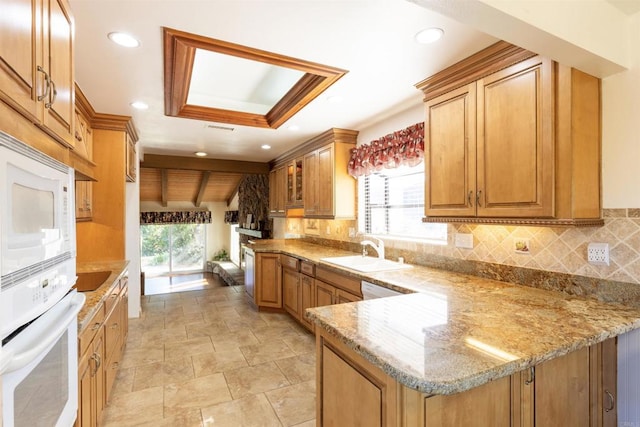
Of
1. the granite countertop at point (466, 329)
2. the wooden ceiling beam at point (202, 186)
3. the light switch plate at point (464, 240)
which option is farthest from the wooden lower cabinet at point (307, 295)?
the wooden ceiling beam at point (202, 186)

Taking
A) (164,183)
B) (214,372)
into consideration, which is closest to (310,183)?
(214,372)

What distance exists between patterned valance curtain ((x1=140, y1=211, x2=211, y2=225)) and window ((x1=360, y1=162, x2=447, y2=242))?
785 centimetres

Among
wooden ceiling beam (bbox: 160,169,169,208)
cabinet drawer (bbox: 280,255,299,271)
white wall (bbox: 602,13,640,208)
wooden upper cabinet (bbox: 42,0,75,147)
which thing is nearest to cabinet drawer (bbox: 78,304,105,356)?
wooden upper cabinet (bbox: 42,0,75,147)

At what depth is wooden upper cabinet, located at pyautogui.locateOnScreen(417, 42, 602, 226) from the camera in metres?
1.53

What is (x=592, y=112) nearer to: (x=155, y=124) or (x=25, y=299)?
(x=25, y=299)

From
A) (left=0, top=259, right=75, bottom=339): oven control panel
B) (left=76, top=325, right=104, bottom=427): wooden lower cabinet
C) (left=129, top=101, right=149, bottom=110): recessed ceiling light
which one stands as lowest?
(left=76, top=325, right=104, bottom=427): wooden lower cabinet

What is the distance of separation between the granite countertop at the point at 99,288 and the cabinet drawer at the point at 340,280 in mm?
1725

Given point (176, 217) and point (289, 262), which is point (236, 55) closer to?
point (289, 262)

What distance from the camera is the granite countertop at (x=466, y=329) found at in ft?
3.22

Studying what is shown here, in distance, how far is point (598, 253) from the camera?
5.38ft

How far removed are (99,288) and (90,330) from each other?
0.49 meters

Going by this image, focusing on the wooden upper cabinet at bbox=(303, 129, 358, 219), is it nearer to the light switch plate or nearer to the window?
the window

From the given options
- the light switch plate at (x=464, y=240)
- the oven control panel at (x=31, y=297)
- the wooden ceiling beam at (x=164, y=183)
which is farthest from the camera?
the wooden ceiling beam at (x=164, y=183)

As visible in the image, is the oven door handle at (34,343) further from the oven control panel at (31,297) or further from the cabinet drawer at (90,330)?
the cabinet drawer at (90,330)
